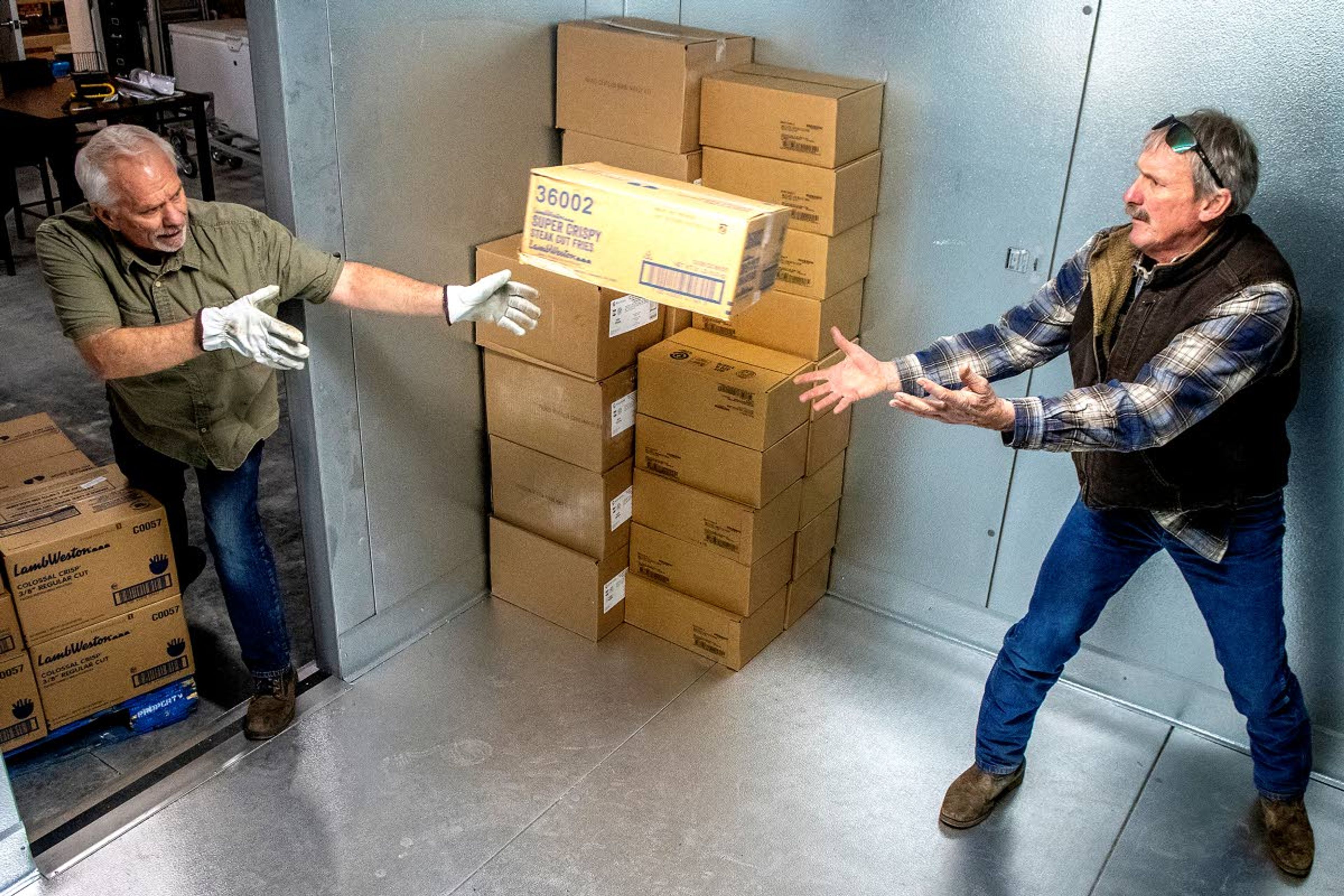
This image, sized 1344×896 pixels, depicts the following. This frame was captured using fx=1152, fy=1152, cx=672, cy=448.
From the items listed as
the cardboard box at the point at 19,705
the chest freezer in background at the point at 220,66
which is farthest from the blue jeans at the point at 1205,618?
the chest freezer in background at the point at 220,66

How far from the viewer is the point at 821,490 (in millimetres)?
3307

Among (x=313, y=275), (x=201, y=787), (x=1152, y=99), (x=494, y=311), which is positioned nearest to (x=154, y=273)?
(x=313, y=275)

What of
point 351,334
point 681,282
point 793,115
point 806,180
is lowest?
point 351,334

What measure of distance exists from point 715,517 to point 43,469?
179cm

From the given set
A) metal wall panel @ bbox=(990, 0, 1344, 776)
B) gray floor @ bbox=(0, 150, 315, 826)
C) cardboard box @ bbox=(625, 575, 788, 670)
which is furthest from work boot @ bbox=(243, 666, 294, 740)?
metal wall panel @ bbox=(990, 0, 1344, 776)

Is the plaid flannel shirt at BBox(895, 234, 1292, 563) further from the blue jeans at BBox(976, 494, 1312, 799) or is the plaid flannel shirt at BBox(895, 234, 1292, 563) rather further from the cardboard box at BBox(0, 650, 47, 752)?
the cardboard box at BBox(0, 650, 47, 752)

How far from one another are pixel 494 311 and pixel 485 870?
49.2 inches

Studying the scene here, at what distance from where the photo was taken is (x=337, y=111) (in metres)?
2.58

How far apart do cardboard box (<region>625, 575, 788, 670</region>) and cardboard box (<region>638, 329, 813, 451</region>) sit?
0.53m

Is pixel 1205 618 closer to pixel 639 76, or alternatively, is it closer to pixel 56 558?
pixel 639 76

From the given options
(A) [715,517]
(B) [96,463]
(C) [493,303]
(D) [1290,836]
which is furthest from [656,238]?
(B) [96,463]

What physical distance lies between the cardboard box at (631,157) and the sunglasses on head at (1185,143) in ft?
3.72

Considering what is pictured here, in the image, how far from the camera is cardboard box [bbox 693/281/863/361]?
2998 mm

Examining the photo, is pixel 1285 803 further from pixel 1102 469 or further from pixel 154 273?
pixel 154 273
